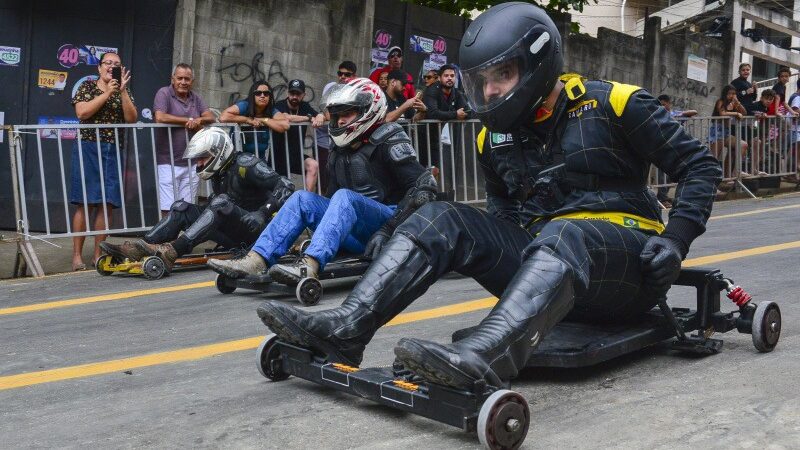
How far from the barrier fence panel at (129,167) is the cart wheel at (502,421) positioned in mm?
5720

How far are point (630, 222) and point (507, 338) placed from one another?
1071 mm

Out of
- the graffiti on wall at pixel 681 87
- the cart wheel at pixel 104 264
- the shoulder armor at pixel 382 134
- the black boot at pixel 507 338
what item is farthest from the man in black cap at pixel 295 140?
the graffiti on wall at pixel 681 87

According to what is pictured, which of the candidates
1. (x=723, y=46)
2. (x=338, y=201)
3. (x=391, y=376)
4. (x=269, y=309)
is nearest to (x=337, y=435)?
(x=391, y=376)

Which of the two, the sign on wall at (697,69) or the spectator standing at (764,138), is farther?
the sign on wall at (697,69)

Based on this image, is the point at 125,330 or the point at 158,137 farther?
the point at 158,137

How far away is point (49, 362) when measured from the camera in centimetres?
533

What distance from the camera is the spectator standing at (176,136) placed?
1065cm

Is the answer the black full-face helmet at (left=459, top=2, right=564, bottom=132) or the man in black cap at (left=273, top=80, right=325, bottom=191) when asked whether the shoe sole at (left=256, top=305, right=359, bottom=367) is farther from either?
the man in black cap at (left=273, top=80, right=325, bottom=191)

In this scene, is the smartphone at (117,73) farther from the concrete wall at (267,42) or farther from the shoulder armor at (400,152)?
the shoulder armor at (400,152)

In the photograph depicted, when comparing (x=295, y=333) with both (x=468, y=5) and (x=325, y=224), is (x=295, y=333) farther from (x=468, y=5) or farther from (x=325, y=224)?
(x=468, y=5)

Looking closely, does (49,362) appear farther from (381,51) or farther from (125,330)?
(381,51)

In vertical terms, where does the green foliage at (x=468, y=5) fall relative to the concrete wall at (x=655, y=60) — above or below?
above

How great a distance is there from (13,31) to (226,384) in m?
8.83

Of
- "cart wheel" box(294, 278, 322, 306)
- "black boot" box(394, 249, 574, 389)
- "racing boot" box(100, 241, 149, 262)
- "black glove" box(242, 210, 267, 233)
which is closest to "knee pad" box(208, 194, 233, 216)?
"black glove" box(242, 210, 267, 233)
